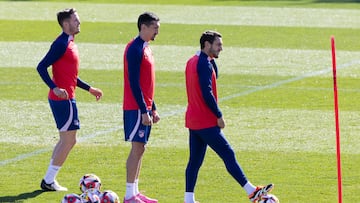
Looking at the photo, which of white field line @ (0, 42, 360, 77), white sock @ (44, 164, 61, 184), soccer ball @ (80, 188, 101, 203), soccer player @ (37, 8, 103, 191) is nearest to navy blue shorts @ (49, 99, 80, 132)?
soccer player @ (37, 8, 103, 191)

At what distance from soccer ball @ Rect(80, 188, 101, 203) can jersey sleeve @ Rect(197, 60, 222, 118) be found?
1.47 m

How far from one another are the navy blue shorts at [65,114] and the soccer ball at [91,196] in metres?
1.32

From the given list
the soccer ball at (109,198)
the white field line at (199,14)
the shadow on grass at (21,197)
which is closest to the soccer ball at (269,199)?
the soccer ball at (109,198)

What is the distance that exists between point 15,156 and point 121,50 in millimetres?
9938

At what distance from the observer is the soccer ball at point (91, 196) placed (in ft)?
33.5

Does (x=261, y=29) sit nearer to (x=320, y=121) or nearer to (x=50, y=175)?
(x=320, y=121)

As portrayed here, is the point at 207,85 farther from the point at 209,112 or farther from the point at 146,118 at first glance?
the point at 146,118

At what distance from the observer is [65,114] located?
37.7 ft

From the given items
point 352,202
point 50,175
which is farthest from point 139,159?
point 352,202

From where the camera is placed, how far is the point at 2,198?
36.7 feet

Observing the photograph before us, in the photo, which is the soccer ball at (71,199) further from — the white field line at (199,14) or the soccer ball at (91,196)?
the white field line at (199,14)

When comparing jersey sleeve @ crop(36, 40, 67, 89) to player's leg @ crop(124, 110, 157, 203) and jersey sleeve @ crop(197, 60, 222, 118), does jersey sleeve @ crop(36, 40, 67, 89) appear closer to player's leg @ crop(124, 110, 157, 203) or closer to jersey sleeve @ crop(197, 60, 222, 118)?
player's leg @ crop(124, 110, 157, 203)

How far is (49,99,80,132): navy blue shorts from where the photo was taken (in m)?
11.5

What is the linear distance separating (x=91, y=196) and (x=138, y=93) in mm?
1171
